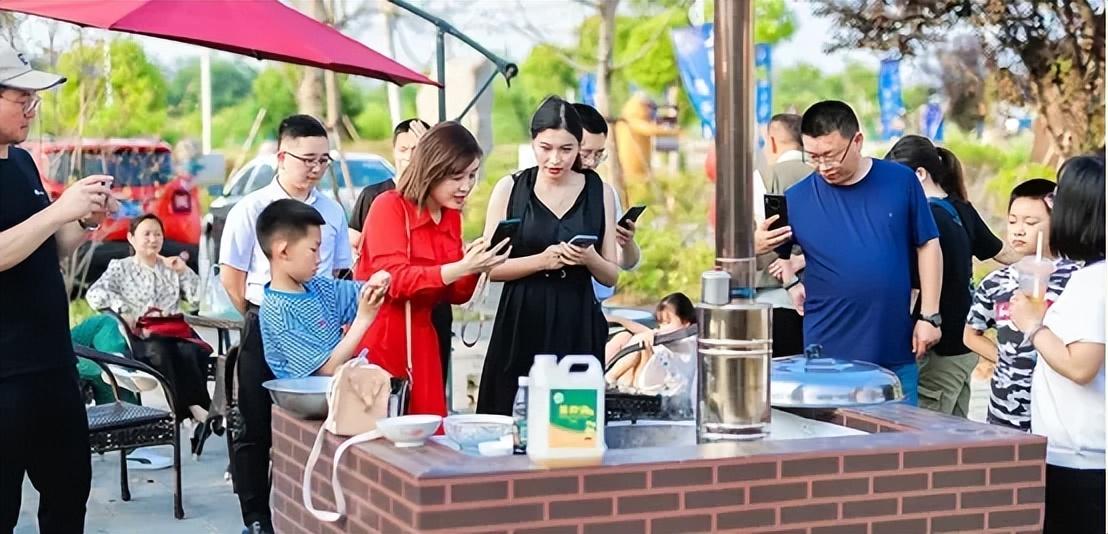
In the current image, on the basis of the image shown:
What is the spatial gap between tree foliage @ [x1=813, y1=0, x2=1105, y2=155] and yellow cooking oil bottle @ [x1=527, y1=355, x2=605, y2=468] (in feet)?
30.1

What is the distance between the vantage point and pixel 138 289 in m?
7.75

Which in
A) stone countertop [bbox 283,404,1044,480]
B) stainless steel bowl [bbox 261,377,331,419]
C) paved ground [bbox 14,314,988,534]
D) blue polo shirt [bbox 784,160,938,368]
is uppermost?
blue polo shirt [bbox 784,160,938,368]

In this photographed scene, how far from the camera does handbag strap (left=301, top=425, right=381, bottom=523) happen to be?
3.49 metres

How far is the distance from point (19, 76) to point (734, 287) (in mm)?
2067

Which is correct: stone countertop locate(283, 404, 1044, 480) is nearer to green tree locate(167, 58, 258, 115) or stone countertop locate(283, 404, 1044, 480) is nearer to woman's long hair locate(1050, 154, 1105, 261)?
woman's long hair locate(1050, 154, 1105, 261)

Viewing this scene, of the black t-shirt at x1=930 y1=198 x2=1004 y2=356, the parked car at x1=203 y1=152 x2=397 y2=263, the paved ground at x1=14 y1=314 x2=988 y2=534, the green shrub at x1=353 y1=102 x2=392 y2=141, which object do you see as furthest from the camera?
the green shrub at x1=353 y1=102 x2=392 y2=141

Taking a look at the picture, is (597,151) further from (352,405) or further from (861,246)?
(352,405)

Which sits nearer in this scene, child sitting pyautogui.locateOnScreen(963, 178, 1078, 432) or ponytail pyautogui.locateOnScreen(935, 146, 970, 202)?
child sitting pyautogui.locateOnScreen(963, 178, 1078, 432)

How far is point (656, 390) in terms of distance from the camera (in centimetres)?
466

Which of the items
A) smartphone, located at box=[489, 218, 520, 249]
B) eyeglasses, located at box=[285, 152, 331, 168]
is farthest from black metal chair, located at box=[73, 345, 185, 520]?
smartphone, located at box=[489, 218, 520, 249]

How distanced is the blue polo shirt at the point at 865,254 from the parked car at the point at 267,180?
780cm

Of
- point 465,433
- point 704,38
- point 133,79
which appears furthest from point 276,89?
point 465,433

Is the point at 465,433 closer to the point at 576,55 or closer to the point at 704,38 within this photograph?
the point at 704,38

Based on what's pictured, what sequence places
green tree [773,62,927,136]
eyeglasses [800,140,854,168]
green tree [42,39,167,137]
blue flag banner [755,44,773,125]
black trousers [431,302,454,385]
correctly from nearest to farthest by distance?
eyeglasses [800,140,854,168]
black trousers [431,302,454,385]
green tree [42,39,167,137]
blue flag banner [755,44,773,125]
green tree [773,62,927,136]
